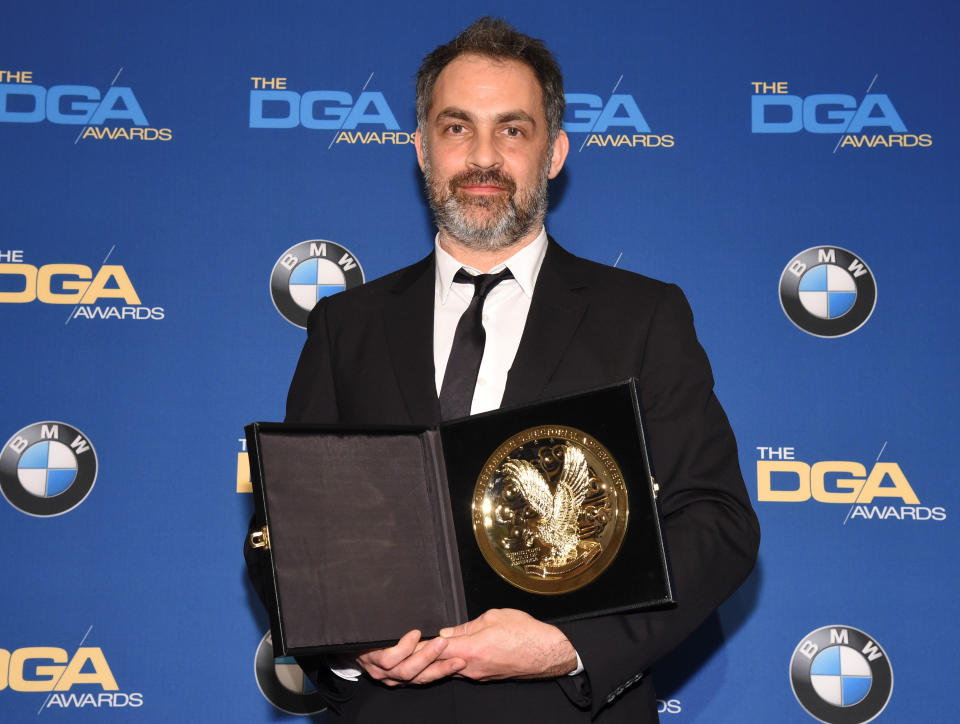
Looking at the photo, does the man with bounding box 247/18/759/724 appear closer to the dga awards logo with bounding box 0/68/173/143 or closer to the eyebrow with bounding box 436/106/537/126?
the eyebrow with bounding box 436/106/537/126

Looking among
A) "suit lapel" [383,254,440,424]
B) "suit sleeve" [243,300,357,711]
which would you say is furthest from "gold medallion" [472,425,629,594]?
"suit sleeve" [243,300,357,711]

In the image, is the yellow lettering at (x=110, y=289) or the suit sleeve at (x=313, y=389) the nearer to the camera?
the suit sleeve at (x=313, y=389)

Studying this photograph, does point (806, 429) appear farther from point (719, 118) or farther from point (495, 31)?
point (495, 31)

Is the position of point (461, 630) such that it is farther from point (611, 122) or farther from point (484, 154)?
point (611, 122)

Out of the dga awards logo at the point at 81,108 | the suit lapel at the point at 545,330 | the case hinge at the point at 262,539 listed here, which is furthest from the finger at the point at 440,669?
the dga awards logo at the point at 81,108

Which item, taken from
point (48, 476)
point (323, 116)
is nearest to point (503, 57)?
point (323, 116)

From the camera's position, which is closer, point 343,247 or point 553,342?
point 553,342

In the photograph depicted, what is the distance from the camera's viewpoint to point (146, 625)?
103 inches

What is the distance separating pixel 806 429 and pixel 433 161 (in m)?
1.27

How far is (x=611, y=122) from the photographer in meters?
2.82

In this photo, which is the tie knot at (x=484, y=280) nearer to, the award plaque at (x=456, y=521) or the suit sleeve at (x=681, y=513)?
the suit sleeve at (x=681, y=513)

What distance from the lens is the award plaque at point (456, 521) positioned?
139cm

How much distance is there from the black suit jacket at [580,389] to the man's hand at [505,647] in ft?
0.14

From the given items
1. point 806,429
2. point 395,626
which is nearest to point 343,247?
point 806,429
